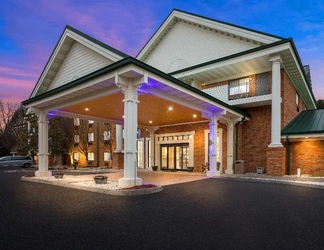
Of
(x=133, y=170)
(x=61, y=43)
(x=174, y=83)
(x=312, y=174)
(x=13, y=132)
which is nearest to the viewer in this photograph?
(x=133, y=170)

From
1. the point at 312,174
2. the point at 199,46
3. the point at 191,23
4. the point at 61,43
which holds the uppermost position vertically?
the point at 191,23

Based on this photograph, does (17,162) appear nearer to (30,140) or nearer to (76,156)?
(30,140)

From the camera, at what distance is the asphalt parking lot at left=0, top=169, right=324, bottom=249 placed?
4027 millimetres

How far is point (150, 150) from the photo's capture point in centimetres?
2209

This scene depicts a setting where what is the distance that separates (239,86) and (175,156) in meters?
7.52

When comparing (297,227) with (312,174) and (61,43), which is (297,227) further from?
(61,43)

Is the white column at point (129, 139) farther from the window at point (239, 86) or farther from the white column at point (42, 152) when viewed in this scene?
the window at point (239, 86)

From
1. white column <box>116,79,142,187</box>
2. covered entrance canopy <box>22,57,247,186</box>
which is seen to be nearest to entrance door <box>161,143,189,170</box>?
covered entrance canopy <box>22,57,247,186</box>

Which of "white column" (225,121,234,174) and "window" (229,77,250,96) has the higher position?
"window" (229,77,250,96)

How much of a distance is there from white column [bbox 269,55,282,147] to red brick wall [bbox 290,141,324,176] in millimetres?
2193

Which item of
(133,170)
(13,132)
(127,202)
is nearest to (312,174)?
(133,170)

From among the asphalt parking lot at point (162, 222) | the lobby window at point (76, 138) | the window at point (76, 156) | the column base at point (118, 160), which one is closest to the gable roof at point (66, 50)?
the asphalt parking lot at point (162, 222)

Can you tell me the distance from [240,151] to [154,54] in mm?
11852

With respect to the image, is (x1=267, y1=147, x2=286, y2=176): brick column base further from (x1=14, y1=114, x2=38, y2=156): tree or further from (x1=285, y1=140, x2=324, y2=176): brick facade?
(x1=14, y1=114, x2=38, y2=156): tree
